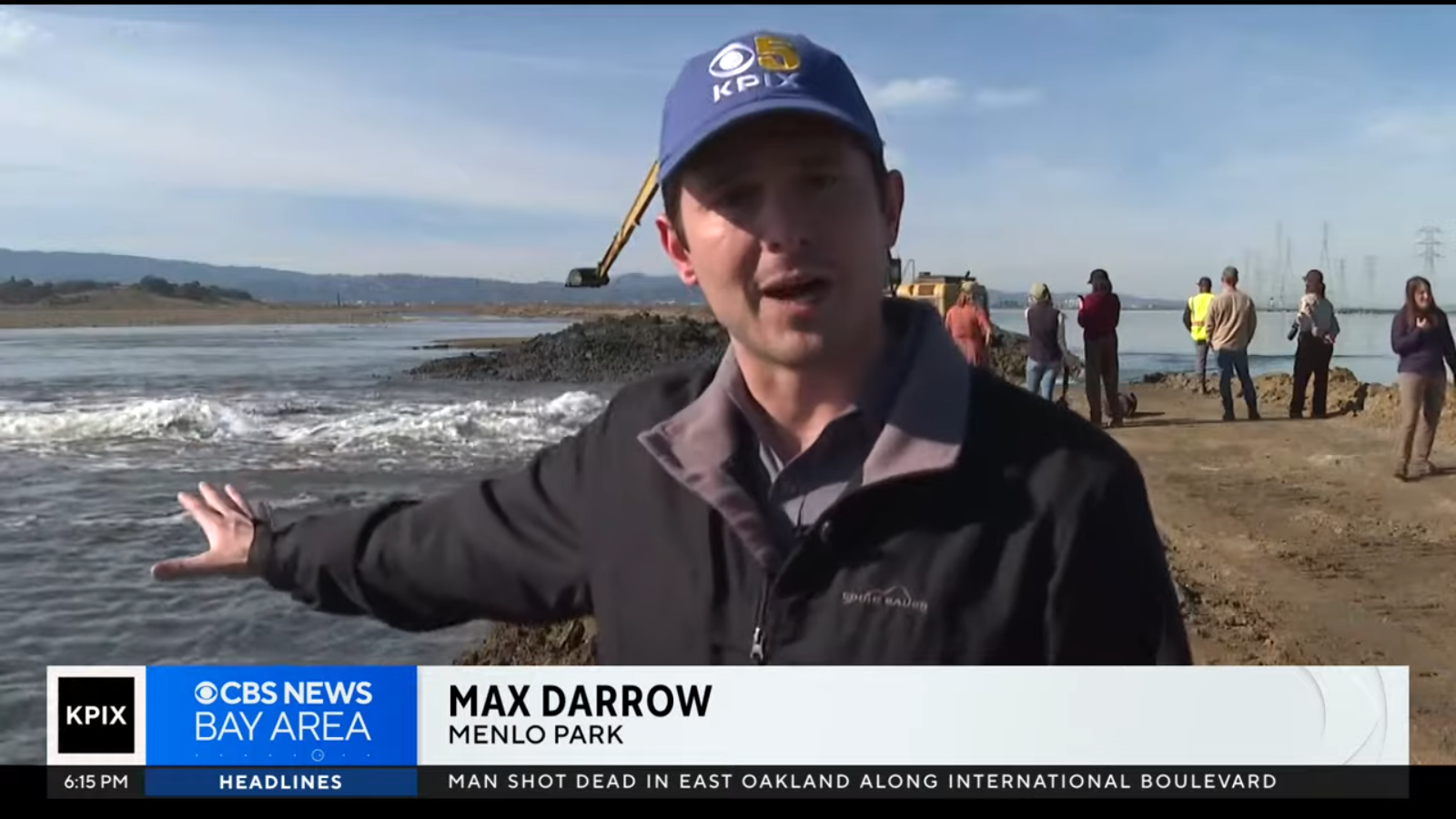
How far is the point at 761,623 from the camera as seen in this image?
1.13 m

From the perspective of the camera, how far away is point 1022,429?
108 cm

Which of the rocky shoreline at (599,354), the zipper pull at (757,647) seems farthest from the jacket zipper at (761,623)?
the rocky shoreline at (599,354)

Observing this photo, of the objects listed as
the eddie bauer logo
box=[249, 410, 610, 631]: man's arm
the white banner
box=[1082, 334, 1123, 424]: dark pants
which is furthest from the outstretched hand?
box=[1082, 334, 1123, 424]: dark pants

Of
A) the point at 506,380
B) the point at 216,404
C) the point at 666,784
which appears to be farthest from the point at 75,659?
the point at 506,380

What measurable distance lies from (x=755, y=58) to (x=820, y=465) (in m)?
0.45

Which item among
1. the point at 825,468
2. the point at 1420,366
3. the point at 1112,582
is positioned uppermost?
the point at 1420,366

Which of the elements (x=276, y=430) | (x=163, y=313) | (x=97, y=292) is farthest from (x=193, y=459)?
(x=97, y=292)

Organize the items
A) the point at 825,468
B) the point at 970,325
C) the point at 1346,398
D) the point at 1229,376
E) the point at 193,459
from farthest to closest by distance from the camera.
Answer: the point at 1346,398 → the point at 1229,376 → the point at 970,325 → the point at 193,459 → the point at 825,468

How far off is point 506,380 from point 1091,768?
37.8 feet

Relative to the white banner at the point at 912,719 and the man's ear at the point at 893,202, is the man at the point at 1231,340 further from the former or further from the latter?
the man's ear at the point at 893,202

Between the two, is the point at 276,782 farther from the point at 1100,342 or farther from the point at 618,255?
the point at 1100,342

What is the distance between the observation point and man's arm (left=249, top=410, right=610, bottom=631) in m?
1.26

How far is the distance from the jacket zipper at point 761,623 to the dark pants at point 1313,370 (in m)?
7.14
